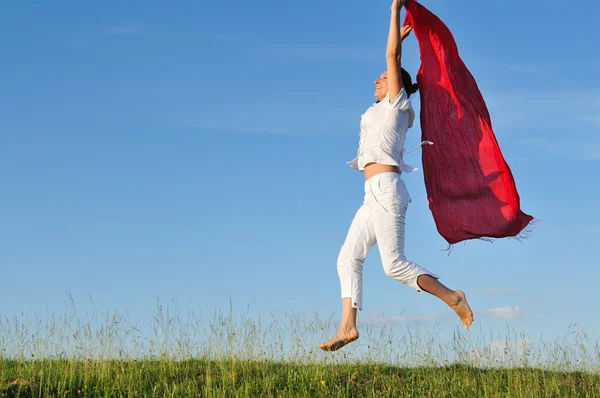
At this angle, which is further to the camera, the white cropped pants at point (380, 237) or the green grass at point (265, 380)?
the white cropped pants at point (380, 237)

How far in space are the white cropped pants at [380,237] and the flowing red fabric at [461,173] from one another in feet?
3.44

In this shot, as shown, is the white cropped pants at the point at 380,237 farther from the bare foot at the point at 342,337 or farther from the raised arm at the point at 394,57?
the raised arm at the point at 394,57

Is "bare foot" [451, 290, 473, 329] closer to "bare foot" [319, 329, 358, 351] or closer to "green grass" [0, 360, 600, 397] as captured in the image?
"green grass" [0, 360, 600, 397]

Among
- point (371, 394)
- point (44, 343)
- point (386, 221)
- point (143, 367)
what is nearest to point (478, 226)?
point (386, 221)

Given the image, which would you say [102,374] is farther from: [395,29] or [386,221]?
[395,29]

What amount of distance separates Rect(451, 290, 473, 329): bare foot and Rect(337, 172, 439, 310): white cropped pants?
0.37 m

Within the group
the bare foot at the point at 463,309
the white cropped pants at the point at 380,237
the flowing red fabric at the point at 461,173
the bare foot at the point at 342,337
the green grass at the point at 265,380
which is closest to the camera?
the green grass at the point at 265,380

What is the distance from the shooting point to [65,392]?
766 cm

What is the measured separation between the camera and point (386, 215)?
25.9ft

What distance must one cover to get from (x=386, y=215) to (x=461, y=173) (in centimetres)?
158

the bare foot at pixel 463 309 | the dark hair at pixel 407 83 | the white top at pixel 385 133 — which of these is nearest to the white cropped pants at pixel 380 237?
the white top at pixel 385 133

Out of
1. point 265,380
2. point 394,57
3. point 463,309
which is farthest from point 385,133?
point 265,380

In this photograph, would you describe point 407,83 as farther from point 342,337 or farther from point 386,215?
point 342,337

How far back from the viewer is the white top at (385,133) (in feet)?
26.3
